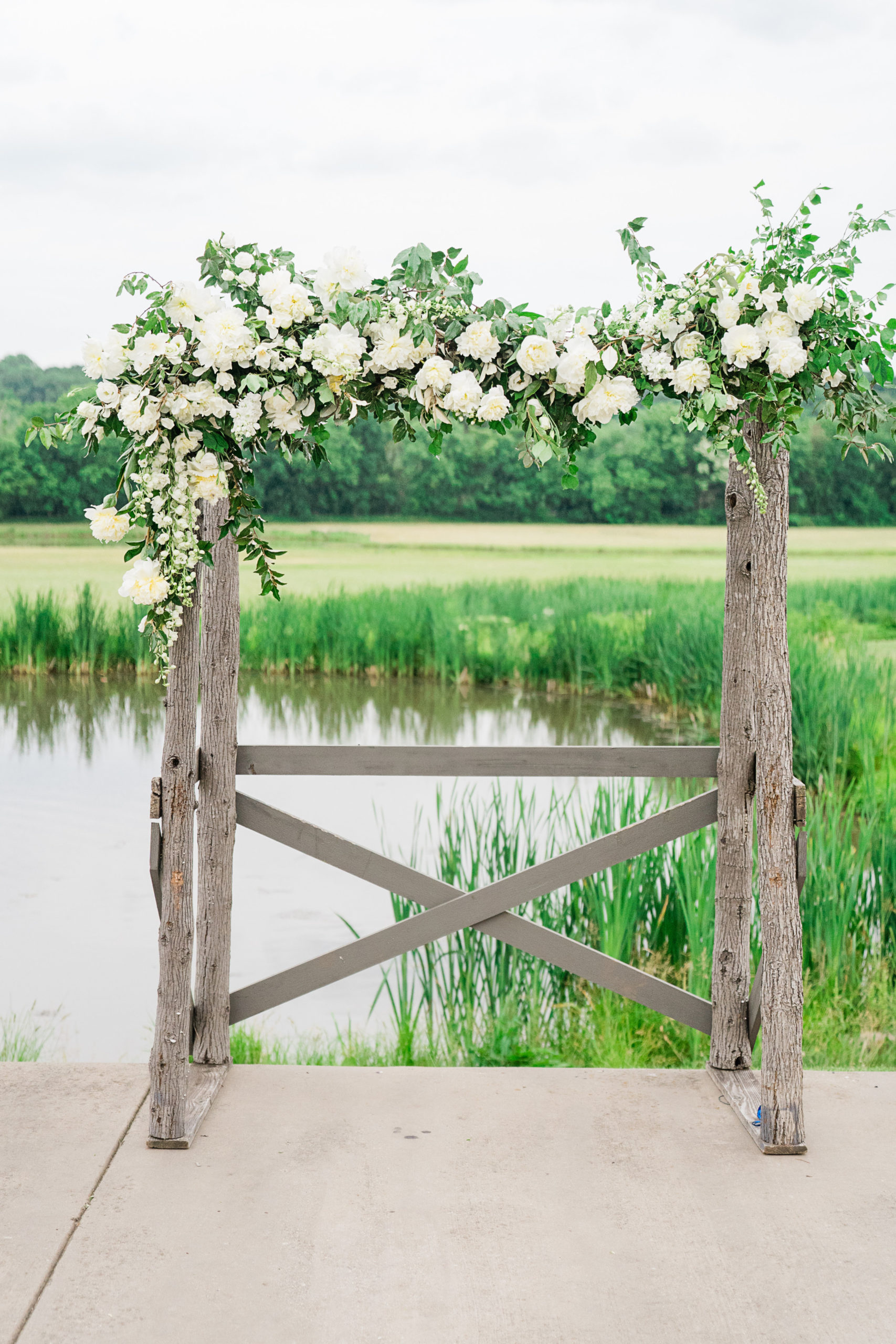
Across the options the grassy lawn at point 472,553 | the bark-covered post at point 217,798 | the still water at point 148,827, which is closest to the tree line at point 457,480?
the grassy lawn at point 472,553

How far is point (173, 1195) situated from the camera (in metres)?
2.13

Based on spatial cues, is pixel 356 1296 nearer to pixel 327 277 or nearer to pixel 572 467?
pixel 572 467

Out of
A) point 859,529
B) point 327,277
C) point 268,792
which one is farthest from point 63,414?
point 859,529

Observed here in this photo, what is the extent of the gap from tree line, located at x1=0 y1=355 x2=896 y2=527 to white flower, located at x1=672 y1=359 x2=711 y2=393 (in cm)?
1490

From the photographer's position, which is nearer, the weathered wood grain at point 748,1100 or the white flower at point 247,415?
the white flower at point 247,415

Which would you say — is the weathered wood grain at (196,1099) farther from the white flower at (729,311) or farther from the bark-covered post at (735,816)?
the white flower at (729,311)

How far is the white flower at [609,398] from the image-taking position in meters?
2.21

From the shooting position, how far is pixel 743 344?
7.02 ft

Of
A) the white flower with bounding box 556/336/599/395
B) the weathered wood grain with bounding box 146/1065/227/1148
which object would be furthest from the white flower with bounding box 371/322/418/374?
the weathered wood grain with bounding box 146/1065/227/1148

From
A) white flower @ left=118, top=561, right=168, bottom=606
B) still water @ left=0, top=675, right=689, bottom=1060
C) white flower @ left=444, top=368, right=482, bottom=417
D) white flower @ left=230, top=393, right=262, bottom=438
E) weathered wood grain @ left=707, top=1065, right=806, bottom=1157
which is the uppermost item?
white flower @ left=444, top=368, right=482, bottom=417

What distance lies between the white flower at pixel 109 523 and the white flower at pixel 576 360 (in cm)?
89

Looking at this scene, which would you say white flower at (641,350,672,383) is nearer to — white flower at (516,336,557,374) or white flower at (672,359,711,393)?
white flower at (672,359,711,393)

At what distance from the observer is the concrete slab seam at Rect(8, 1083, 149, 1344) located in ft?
5.81

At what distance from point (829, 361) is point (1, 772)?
25.9ft
